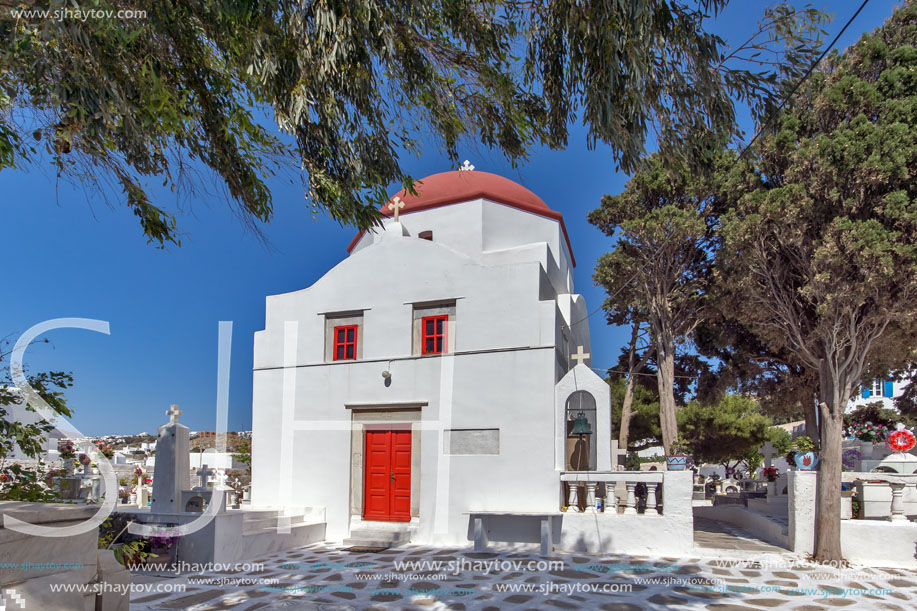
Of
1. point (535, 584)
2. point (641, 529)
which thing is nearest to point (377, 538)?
point (535, 584)

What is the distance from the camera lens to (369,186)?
5664mm

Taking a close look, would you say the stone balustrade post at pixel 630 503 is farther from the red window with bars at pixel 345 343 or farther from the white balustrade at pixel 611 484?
the red window with bars at pixel 345 343

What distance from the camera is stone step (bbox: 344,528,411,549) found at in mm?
11430

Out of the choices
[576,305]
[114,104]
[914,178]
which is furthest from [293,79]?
[576,305]

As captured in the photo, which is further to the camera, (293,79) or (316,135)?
(316,135)

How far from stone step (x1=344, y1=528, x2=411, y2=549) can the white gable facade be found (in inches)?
10.1

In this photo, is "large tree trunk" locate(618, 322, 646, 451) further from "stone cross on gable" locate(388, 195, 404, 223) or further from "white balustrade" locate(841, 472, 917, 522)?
"stone cross on gable" locate(388, 195, 404, 223)

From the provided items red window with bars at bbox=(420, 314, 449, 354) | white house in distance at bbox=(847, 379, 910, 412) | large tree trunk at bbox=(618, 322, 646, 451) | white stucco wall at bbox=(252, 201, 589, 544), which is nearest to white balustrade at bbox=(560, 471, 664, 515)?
white stucco wall at bbox=(252, 201, 589, 544)

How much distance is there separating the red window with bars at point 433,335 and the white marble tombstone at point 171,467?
15.2ft

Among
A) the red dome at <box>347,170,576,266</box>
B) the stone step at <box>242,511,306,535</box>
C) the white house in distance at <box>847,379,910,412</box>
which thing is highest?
the red dome at <box>347,170,576,266</box>

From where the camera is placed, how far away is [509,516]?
1093cm

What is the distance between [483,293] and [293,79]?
741 centimetres

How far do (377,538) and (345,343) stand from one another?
3.99 metres

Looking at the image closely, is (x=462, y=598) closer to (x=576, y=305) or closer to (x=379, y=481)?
(x=379, y=481)
